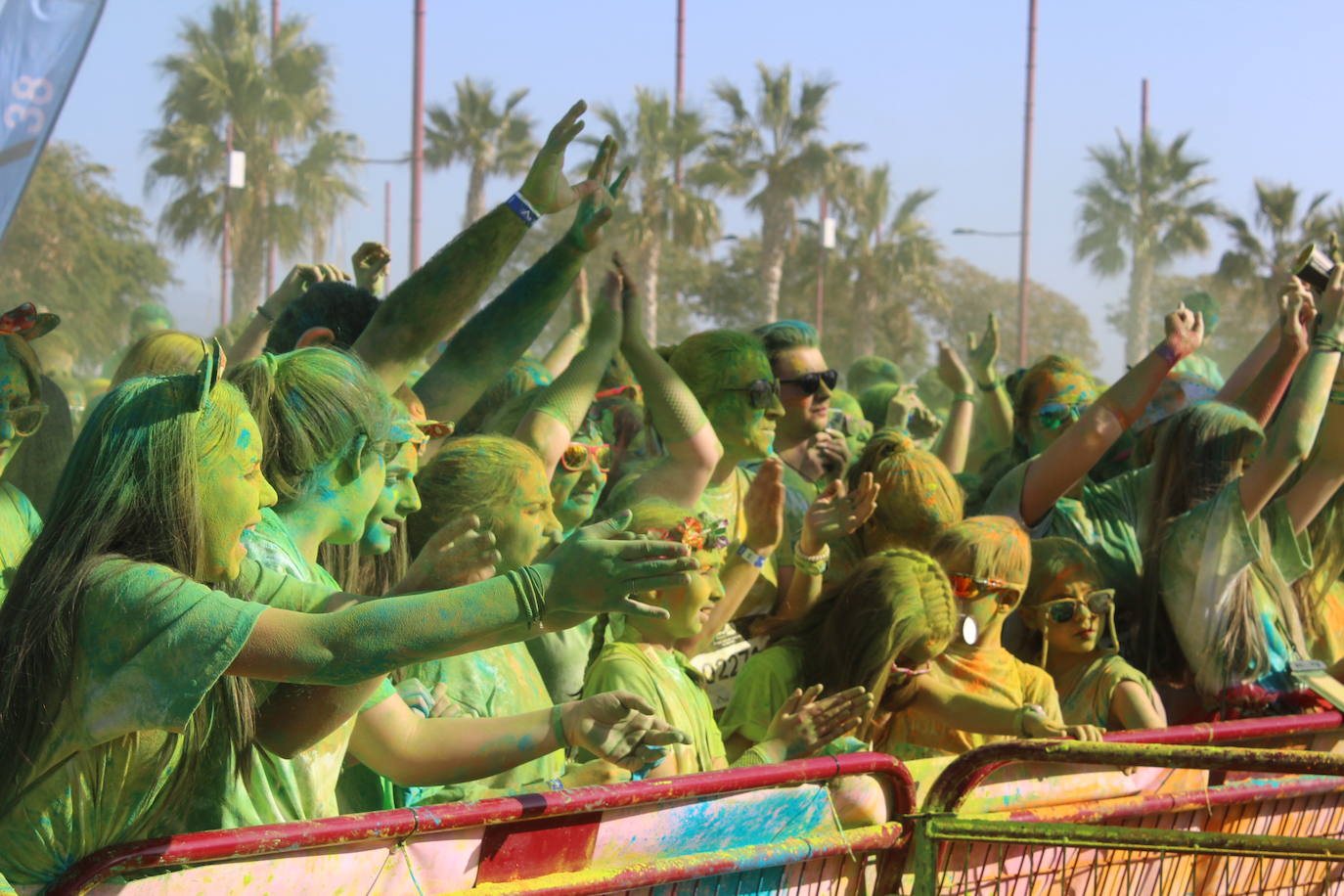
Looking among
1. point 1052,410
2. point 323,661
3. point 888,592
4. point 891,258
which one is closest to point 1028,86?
point 891,258

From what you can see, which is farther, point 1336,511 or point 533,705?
point 1336,511

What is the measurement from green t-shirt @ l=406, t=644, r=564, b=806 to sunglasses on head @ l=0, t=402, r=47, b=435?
1.26 meters

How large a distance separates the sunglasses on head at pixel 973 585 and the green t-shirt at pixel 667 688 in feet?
3.05

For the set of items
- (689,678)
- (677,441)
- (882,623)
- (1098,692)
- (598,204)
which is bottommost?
(1098,692)

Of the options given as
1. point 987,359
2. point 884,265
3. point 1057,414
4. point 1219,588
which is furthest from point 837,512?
point 884,265

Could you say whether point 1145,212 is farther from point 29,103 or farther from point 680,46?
point 29,103

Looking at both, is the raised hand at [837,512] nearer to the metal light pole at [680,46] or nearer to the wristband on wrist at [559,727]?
the wristband on wrist at [559,727]

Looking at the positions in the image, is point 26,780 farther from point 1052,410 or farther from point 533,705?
point 1052,410

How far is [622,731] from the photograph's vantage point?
2572mm

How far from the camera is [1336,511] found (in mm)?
5539

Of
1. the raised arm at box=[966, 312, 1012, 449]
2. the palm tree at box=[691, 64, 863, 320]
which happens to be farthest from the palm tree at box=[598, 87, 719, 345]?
the raised arm at box=[966, 312, 1012, 449]

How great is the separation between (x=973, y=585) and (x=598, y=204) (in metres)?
1.55

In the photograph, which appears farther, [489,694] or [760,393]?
[760,393]

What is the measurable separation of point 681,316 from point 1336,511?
4387cm
